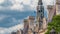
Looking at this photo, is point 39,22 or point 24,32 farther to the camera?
point 24,32

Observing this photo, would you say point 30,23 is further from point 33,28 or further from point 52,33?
point 52,33

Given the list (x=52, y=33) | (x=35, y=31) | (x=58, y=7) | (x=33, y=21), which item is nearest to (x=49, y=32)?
(x=52, y=33)

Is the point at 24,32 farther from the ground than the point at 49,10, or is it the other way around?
the point at 49,10

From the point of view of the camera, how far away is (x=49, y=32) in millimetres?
78938

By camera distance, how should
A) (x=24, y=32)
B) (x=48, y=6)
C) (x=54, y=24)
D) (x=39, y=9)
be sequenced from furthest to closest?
(x=39, y=9)
(x=24, y=32)
(x=48, y=6)
(x=54, y=24)

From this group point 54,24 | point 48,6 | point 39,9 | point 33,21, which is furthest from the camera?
point 39,9

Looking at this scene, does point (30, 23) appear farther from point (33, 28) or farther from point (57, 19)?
point (57, 19)

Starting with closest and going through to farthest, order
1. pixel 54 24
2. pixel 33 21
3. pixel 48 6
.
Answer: pixel 54 24
pixel 48 6
pixel 33 21

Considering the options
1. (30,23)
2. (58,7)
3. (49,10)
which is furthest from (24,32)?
(58,7)

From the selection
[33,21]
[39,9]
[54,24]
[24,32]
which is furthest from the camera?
[39,9]

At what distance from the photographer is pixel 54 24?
77875mm

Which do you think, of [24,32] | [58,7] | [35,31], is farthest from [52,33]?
[24,32]

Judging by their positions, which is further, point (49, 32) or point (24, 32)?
point (24, 32)

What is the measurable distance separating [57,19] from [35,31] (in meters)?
22.8
